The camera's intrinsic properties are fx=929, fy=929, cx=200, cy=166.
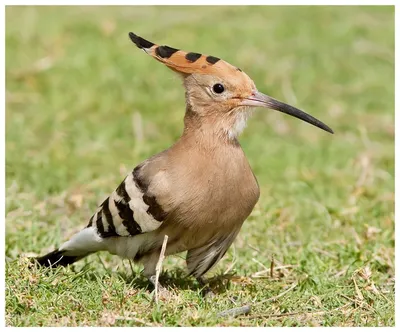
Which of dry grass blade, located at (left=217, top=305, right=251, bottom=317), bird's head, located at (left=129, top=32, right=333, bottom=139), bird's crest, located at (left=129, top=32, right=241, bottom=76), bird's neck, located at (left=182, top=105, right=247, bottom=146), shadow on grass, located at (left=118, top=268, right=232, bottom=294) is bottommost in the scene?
shadow on grass, located at (left=118, top=268, right=232, bottom=294)

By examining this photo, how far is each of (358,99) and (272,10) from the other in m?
1.79

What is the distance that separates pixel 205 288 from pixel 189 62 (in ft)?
2.90

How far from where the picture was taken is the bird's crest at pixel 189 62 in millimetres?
3539

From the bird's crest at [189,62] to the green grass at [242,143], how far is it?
12cm

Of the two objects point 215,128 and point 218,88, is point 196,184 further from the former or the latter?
point 218,88

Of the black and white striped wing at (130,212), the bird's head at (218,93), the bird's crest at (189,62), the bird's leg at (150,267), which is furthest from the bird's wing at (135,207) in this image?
the bird's crest at (189,62)

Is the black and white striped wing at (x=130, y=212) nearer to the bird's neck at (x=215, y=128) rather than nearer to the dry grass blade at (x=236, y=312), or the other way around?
the bird's neck at (x=215, y=128)

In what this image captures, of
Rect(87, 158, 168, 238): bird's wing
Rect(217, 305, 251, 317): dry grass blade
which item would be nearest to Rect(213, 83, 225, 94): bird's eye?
Rect(87, 158, 168, 238): bird's wing

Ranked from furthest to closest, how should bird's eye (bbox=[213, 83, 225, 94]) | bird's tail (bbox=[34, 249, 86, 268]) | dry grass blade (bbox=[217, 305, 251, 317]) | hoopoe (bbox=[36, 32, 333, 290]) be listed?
bird's tail (bbox=[34, 249, 86, 268])
bird's eye (bbox=[213, 83, 225, 94])
hoopoe (bbox=[36, 32, 333, 290])
dry grass blade (bbox=[217, 305, 251, 317])

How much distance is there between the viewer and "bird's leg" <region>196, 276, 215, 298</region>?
357 cm

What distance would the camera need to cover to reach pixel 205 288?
3.64 metres

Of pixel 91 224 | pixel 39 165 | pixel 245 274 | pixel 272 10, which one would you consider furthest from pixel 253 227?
pixel 272 10

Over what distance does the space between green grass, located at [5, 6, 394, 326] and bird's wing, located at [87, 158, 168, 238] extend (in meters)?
0.21

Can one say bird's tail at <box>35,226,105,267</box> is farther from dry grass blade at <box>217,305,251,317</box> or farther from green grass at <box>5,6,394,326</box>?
dry grass blade at <box>217,305,251,317</box>
